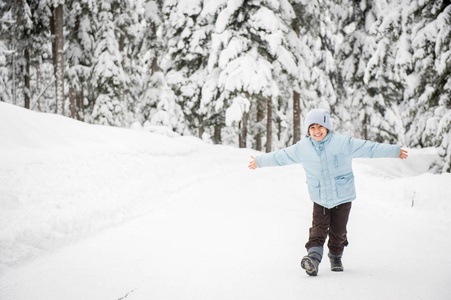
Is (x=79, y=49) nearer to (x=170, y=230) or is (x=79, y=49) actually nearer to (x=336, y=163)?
(x=170, y=230)

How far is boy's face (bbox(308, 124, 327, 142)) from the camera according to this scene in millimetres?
3333

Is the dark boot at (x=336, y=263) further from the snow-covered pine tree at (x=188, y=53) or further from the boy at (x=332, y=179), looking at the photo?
the snow-covered pine tree at (x=188, y=53)

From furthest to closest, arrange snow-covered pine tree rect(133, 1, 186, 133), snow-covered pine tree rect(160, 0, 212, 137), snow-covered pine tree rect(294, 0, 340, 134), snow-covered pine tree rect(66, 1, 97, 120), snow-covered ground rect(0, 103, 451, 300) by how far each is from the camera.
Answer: snow-covered pine tree rect(133, 1, 186, 133) < snow-covered pine tree rect(66, 1, 97, 120) < snow-covered pine tree rect(294, 0, 340, 134) < snow-covered pine tree rect(160, 0, 212, 137) < snow-covered ground rect(0, 103, 451, 300)

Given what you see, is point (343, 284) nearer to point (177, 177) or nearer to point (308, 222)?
point (308, 222)

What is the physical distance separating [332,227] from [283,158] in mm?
965

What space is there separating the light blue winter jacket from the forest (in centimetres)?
726

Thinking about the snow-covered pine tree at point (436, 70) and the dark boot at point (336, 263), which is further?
the snow-covered pine tree at point (436, 70)

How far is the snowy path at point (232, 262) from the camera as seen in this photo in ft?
9.39

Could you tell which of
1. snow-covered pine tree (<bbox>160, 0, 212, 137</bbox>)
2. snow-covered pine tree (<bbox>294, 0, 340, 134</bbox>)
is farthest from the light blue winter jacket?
snow-covered pine tree (<bbox>294, 0, 340, 134</bbox>)

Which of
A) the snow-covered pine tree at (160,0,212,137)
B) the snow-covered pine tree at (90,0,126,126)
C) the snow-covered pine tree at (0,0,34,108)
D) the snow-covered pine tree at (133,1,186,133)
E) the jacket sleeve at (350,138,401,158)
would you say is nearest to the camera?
the jacket sleeve at (350,138,401,158)

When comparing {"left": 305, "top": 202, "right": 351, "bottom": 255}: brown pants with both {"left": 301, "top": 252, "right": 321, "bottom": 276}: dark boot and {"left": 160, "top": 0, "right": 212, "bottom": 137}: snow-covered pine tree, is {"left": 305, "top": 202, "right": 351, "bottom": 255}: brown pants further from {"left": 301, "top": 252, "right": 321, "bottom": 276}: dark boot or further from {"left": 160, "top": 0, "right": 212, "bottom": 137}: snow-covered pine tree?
{"left": 160, "top": 0, "right": 212, "bottom": 137}: snow-covered pine tree

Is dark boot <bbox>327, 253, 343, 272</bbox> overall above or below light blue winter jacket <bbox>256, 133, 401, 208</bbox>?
below

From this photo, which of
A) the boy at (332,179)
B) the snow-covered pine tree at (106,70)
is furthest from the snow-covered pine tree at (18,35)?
the boy at (332,179)

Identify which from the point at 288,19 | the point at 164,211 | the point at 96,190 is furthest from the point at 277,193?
the point at 288,19
